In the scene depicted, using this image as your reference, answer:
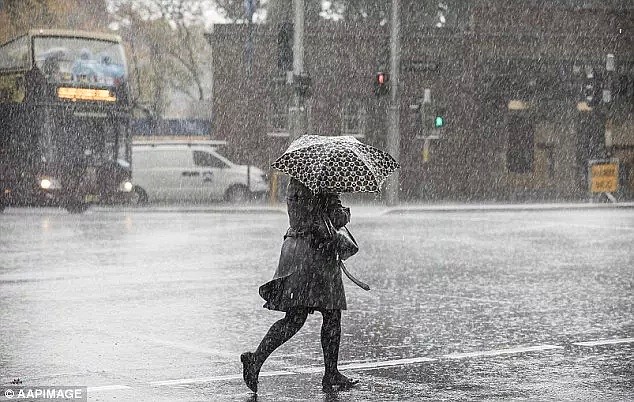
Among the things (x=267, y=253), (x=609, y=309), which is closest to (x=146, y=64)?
(x=267, y=253)

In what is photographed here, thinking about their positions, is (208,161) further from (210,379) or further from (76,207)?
(210,379)

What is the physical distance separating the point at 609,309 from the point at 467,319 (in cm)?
161

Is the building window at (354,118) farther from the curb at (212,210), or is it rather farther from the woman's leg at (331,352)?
the woman's leg at (331,352)

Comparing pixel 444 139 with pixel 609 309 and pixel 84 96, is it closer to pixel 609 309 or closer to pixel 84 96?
pixel 84 96

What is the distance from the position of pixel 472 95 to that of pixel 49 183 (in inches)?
661

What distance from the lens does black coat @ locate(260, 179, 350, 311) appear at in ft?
24.5

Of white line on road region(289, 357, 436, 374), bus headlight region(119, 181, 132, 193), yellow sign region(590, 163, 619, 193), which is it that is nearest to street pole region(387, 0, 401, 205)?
yellow sign region(590, 163, 619, 193)

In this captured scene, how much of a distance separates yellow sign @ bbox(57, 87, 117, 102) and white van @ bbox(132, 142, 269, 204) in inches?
211

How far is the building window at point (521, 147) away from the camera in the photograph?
41.2m

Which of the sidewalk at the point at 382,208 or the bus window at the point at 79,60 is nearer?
the bus window at the point at 79,60

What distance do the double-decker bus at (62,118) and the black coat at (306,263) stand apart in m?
20.9

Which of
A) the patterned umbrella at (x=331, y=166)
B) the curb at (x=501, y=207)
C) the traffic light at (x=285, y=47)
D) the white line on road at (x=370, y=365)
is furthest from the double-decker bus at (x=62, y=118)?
the patterned umbrella at (x=331, y=166)

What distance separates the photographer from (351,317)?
11336mm

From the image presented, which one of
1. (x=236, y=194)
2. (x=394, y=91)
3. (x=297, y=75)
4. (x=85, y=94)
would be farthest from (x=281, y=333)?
(x=236, y=194)
